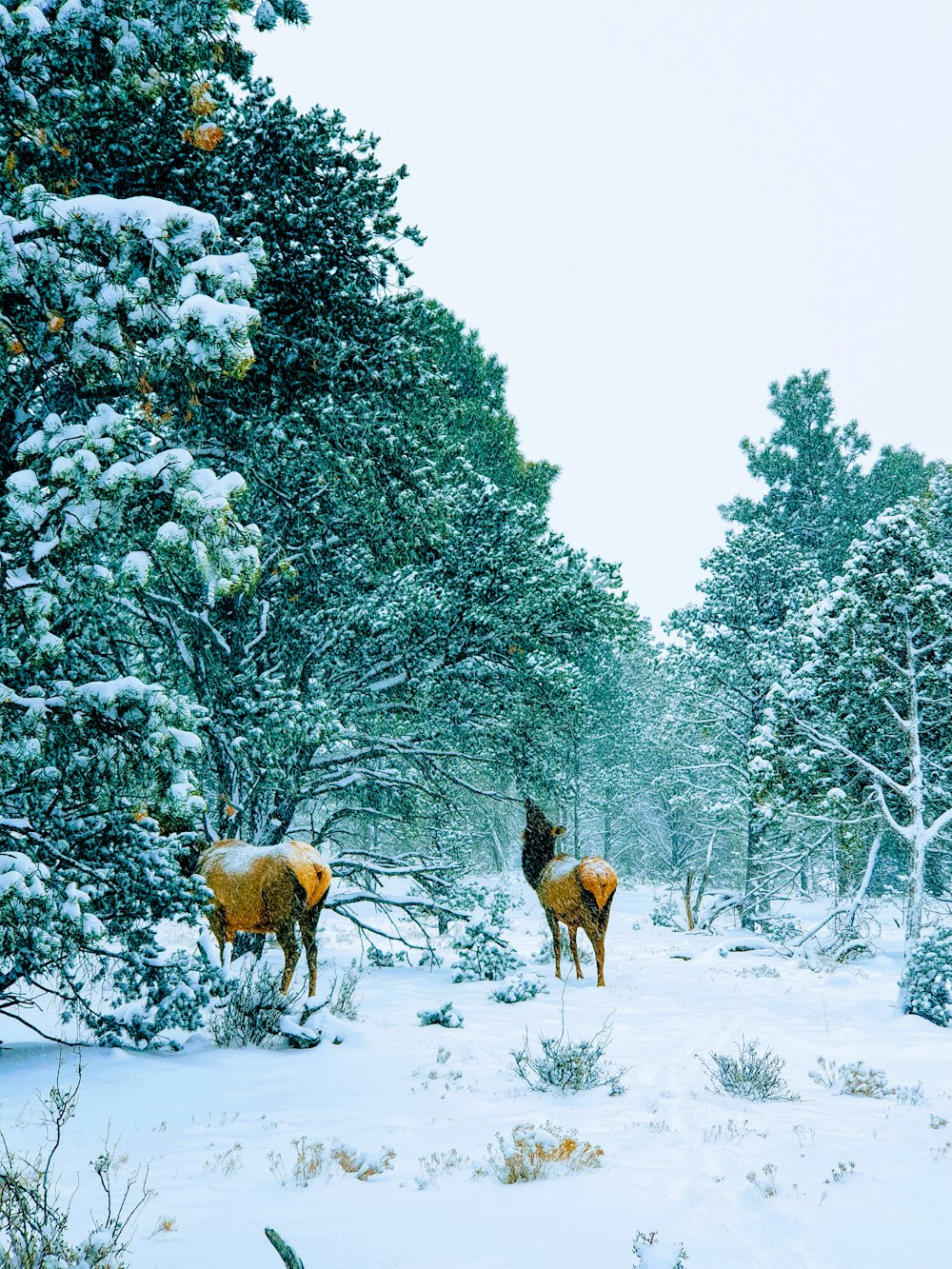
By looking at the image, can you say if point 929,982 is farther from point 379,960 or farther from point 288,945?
point 288,945

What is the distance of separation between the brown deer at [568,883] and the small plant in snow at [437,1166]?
19.1 ft

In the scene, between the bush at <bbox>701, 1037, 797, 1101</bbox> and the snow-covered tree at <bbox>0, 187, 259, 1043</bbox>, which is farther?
the bush at <bbox>701, 1037, 797, 1101</bbox>

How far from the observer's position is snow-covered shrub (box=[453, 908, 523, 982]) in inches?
406

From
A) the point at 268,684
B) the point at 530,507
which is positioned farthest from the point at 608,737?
the point at 268,684

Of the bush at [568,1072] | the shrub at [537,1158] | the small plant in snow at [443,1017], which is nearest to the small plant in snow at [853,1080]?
the bush at [568,1072]

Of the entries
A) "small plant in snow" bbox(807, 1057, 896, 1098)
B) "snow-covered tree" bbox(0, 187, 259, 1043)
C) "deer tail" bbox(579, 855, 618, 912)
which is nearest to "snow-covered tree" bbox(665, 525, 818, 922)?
"deer tail" bbox(579, 855, 618, 912)

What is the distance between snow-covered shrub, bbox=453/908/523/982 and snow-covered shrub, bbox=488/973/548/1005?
3.69 feet

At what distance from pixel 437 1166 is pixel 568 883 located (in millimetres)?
6125

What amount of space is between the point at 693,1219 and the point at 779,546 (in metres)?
18.6

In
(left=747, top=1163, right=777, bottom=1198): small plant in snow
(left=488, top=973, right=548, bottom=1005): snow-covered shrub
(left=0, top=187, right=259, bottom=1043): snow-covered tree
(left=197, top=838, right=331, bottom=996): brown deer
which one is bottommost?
(left=488, top=973, right=548, bottom=1005): snow-covered shrub

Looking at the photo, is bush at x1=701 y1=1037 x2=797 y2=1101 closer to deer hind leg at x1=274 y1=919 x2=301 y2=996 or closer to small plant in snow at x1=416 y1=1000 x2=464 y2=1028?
small plant in snow at x1=416 y1=1000 x2=464 y2=1028

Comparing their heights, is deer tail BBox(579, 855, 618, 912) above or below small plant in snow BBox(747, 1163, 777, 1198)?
above

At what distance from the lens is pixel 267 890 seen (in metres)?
7.29

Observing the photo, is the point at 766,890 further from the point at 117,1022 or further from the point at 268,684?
the point at 117,1022
